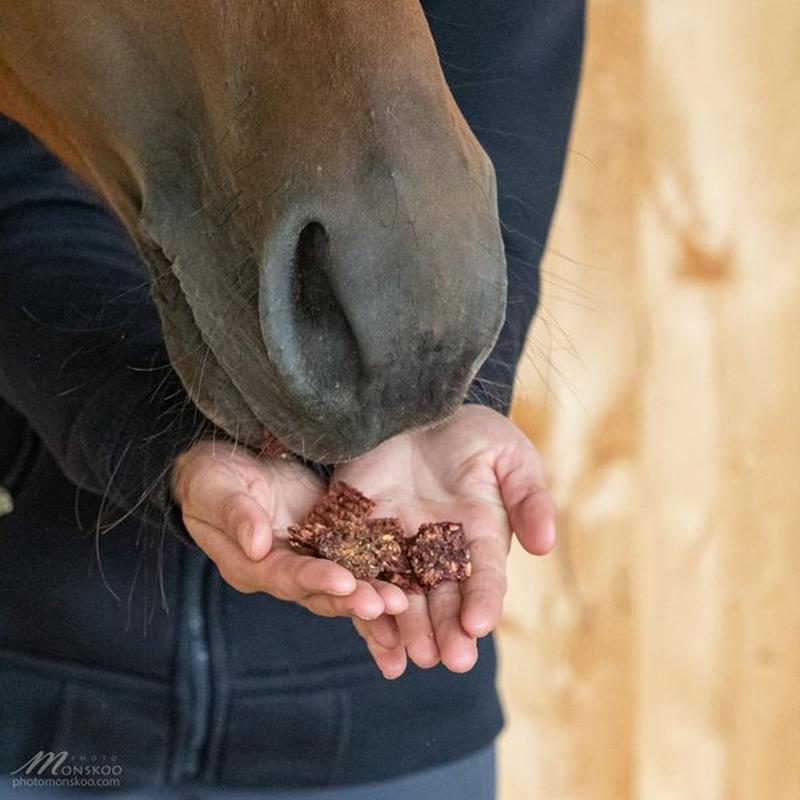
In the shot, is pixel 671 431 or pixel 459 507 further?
pixel 671 431

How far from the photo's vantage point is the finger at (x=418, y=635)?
599 mm

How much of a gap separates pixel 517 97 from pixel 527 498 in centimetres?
34

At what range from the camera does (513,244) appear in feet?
2.90

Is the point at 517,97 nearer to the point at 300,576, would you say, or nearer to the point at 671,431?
the point at 300,576

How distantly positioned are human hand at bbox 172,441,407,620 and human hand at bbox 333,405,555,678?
0.03 meters

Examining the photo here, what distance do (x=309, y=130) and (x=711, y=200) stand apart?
106 centimetres

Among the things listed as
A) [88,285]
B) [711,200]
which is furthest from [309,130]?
[711,200]

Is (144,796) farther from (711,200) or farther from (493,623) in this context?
(711,200)

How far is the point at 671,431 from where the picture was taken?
1.55m

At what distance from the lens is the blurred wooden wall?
1476mm

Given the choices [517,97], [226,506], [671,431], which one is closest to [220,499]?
[226,506]

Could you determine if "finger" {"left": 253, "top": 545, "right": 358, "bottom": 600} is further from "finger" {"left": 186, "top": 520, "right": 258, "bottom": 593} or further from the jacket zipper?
the jacket zipper

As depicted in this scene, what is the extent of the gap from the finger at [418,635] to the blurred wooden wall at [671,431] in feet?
2.72

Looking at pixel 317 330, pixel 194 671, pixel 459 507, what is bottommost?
pixel 194 671
